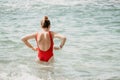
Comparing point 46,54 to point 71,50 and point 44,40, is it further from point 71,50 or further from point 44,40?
point 71,50

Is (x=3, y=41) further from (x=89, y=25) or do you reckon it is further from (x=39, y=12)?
(x=39, y=12)

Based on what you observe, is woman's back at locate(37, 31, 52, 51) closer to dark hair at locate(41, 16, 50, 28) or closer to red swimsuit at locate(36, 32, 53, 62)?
red swimsuit at locate(36, 32, 53, 62)

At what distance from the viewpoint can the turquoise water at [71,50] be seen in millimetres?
8500

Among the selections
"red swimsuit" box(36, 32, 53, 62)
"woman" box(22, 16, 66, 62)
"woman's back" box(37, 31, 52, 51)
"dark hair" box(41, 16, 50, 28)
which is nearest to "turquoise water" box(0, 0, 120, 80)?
"red swimsuit" box(36, 32, 53, 62)

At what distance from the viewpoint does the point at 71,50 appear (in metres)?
11.2

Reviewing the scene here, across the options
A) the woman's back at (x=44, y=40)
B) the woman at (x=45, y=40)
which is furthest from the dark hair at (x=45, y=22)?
the woman's back at (x=44, y=40)

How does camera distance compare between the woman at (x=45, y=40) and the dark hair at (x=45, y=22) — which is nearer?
the dark hair at (x=45, y=22)

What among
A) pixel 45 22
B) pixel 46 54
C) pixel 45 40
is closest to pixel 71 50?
pixel 46 54

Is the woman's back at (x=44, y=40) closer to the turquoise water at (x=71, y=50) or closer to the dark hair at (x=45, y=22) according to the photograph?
the dark hair at (x=45, y=22)

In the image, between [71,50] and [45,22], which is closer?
[45,22]

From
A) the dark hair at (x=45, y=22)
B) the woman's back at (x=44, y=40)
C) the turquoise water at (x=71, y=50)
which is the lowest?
the turquoise water at (x=71, y=50)

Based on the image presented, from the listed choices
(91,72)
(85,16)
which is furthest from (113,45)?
(85,16)

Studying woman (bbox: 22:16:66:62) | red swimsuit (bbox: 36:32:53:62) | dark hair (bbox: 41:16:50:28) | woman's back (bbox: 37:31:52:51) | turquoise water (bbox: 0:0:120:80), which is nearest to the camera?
dark hair (bbox: 41:16:50:28)

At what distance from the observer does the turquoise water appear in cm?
850
